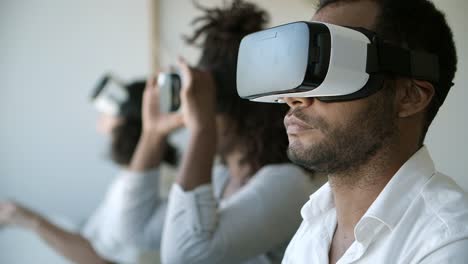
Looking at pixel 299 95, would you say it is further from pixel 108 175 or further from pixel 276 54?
pixel 108 175

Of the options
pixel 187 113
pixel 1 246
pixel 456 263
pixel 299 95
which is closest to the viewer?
pixel 456 263

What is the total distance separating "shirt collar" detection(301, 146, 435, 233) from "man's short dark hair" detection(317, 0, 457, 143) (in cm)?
6

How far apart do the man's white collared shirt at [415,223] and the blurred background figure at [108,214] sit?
796 millimetres

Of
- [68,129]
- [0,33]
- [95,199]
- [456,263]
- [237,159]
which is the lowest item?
[95,199]

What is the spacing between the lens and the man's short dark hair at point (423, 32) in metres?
0.60

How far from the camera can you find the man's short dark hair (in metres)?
0.60

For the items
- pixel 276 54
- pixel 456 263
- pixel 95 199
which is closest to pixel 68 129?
pixel 95 199

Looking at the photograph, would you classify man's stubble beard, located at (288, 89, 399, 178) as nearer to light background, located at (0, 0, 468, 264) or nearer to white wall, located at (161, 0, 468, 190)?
white wall, located at (161, 0, 468, 190)

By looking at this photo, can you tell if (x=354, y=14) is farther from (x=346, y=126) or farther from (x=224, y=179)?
(x=224, y=179)

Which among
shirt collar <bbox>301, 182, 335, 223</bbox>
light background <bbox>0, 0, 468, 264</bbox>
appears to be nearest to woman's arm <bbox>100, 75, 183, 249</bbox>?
shirt collar <bbox>301, 182, 335, 223</bbox>

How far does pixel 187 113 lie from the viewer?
1.01 meters

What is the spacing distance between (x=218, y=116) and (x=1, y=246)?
1020mm

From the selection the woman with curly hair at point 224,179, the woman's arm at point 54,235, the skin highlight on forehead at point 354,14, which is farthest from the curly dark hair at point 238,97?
the woman's arm at point 54,235

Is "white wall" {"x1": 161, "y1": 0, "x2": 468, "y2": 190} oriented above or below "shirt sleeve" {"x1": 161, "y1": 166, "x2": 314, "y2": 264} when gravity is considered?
above
